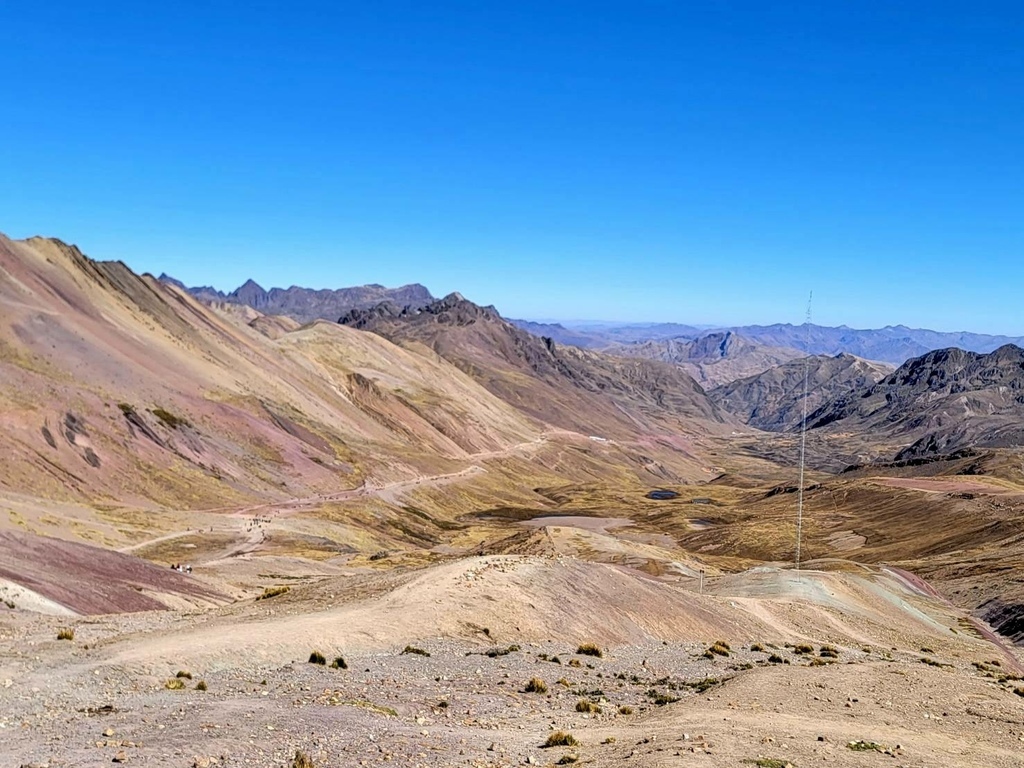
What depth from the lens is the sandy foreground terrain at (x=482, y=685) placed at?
1800 cm

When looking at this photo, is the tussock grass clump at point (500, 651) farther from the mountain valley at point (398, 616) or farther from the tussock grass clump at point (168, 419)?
the tussock grass clump at point (168, 419)

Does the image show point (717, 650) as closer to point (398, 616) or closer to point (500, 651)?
point (500, 651)

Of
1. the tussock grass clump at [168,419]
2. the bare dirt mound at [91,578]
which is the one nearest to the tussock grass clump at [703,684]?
the bare dirt mound at [91,578]

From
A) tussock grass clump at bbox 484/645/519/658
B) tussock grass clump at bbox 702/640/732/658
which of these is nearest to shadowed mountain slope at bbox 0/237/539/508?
tussock grass clump at bbox 484/645/519/658

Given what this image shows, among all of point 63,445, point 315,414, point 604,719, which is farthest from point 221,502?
point 604,719

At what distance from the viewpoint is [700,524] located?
15012cm

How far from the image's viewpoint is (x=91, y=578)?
46250mm

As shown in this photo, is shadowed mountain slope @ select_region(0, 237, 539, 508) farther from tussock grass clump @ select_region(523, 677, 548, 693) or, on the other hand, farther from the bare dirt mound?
tussock grass clump @ select_region(523, 677, 548, 693)

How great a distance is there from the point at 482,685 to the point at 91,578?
1208 inches

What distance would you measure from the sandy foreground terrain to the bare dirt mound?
22.9 feet

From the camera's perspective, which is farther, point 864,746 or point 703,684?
point 703,684

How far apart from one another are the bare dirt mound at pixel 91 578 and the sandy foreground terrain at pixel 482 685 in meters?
6.97

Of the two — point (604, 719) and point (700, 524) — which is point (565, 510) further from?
point (604, 719)

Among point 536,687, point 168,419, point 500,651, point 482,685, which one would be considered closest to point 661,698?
point 536,687
